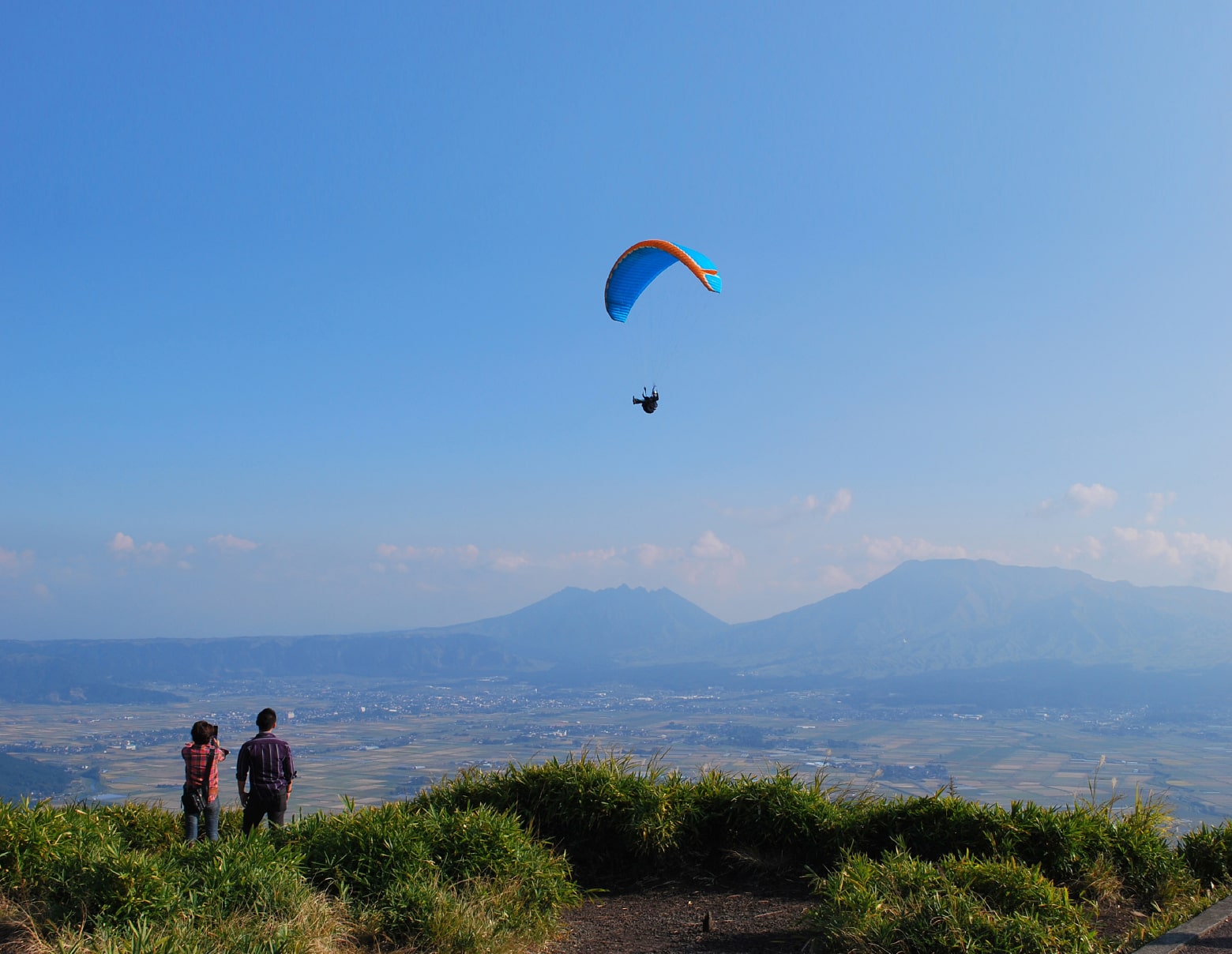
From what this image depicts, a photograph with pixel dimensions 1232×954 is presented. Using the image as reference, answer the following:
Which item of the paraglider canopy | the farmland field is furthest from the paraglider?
the farmland field

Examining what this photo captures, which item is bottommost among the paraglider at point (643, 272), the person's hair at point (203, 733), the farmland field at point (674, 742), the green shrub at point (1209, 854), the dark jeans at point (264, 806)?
the farmland field at point (674, 742)

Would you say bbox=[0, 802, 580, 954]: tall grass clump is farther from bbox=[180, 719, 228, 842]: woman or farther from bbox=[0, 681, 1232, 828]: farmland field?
bbox=[0, 681, 1232, 828]: farmland field

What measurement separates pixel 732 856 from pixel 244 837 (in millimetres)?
4676

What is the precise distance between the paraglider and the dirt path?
11.0 m

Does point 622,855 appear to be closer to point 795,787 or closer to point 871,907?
point 795,787

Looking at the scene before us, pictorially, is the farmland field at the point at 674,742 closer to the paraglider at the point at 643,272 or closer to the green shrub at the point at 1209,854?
the paraglider at the point at 643,272

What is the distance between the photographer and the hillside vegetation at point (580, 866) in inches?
230

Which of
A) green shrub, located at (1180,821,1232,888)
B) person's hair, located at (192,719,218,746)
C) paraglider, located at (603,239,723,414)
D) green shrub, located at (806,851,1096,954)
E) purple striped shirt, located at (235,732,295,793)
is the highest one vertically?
paraglider, located at (603,239,723,414)

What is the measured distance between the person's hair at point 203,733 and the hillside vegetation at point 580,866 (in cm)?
105

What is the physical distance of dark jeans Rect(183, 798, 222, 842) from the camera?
8.80m

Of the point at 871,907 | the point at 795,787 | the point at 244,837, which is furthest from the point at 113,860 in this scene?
the point at 795,787

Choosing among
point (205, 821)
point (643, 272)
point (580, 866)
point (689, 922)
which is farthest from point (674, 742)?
point (689, 922)

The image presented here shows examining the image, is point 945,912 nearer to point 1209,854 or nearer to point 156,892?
point 1209,854

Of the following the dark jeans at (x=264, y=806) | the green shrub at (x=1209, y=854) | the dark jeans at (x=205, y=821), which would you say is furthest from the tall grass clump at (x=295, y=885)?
the green shrub at (x=1209, y=854)
